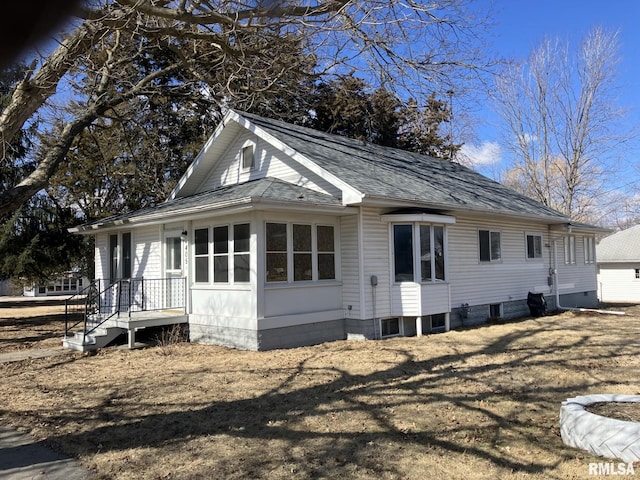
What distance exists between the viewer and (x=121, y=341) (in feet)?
41.7

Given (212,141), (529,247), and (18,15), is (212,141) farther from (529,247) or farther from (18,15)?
(18,15)

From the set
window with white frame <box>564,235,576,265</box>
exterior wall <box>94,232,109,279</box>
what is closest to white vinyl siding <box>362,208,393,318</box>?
exterior wall <box>94,232,109,279</box>

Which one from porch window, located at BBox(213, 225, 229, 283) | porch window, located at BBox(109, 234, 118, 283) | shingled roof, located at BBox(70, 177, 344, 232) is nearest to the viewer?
shingled roof, located at BBox(70, 177, 344, 232)

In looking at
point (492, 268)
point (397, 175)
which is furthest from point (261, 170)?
point (492, 268)

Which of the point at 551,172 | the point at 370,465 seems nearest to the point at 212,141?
the point at 370,465

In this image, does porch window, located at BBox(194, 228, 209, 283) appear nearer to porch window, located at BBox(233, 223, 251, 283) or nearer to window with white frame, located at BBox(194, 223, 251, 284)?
window with white frame, located at BBox(194, 223, 251, 284)

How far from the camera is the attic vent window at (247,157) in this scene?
46.3 ft

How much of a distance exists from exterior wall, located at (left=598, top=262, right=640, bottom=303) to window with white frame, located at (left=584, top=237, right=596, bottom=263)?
894 cm

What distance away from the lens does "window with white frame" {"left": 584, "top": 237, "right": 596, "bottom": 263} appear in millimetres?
20844

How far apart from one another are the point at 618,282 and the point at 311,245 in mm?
25777

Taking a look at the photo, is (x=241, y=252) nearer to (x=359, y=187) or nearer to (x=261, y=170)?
(x=359, y=187)

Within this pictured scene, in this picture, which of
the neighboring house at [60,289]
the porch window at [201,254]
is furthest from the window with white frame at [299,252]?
the neighboring house at [60,289]

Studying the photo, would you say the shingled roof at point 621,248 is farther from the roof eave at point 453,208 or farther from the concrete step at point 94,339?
the concrete step at point 94,339

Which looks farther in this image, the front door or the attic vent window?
the attic vent window
